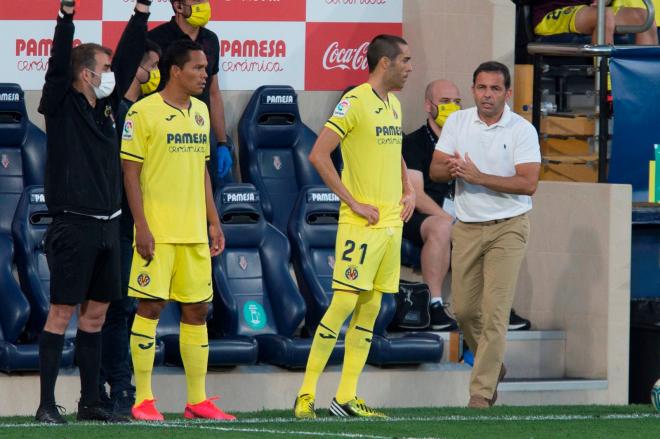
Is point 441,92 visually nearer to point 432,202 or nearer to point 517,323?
point 432,202

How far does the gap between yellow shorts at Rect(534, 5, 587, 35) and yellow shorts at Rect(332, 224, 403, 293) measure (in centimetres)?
389

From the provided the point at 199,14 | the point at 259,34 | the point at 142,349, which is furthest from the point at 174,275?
the point at 259,34

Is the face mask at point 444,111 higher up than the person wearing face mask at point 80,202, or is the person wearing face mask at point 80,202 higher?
the face mask at point 444,111

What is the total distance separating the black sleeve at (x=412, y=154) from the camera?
36.0ft

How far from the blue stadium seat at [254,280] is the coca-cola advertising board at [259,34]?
49.7 inches

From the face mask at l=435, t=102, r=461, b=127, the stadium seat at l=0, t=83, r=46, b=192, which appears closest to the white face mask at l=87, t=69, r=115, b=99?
the stadium seat at l=0, t=83, r=46, b=192

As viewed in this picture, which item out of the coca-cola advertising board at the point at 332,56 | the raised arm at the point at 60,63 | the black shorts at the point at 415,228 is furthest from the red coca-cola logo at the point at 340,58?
the raised arm at the point at 60,63

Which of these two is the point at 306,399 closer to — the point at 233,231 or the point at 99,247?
the point at 99,247

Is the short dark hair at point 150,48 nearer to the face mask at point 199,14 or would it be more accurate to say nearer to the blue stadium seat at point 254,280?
the face mask at point 199,14

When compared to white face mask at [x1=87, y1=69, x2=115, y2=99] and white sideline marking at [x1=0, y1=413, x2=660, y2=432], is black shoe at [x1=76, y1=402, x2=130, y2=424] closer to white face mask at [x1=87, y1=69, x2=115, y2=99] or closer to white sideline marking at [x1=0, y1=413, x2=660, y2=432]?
white sideline marking at [x1=0, y1=413, x2=660, y2=432]

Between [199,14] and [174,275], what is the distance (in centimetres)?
256

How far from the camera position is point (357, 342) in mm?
8445

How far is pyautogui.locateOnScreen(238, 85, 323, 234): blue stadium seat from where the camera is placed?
11070 mm

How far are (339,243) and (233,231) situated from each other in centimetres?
219
